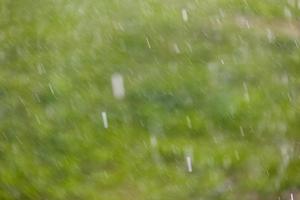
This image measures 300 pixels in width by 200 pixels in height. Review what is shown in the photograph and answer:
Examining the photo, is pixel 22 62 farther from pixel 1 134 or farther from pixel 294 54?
pixel 294 54

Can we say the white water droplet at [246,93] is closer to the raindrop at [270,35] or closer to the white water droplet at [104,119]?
the raindrop at [270,35]

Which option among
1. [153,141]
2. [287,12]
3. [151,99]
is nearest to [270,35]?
[287,12]

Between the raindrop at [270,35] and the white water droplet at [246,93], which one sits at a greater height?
the white water droplet at [246,93]

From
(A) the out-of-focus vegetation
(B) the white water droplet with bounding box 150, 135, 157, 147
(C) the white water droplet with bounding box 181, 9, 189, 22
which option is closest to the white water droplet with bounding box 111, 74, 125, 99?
(A) the out-of-focus vegetation

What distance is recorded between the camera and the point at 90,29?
4652 mm

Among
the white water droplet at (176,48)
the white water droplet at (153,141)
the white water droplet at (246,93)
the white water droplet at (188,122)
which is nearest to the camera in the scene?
the white water droplet at (153,141)

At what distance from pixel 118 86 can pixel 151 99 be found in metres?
0.27

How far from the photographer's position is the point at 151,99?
385cm

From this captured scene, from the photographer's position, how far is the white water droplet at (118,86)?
3.91 metres

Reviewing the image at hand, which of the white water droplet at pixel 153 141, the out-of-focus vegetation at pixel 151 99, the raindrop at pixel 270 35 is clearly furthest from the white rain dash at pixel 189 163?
the raindrop at pixel 270 35

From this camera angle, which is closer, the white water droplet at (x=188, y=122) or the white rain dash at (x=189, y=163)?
the white rain dash at (x=189, y=163)

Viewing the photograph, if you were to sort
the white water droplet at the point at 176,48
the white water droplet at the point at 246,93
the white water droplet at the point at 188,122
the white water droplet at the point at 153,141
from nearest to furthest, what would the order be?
the white water droplet at the point at 153,141 < the white water droplet at the point at 188,122 < the white water droplet at the point at 246,93 < the white water droplet at the point at 176,48

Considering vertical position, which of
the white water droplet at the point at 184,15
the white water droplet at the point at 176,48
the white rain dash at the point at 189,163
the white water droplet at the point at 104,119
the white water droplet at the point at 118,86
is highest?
the white rain dash at the point at 189,163

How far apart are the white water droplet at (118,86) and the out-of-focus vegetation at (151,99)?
37 mm
